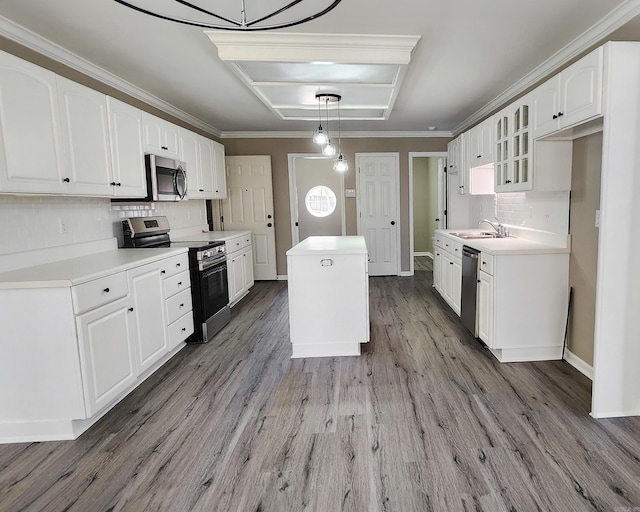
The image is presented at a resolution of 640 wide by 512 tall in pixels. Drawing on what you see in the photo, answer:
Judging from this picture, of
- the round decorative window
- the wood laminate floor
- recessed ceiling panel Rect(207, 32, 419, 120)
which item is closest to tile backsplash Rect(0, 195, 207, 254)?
the wood laminate floor

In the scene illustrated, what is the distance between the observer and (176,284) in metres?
3.16

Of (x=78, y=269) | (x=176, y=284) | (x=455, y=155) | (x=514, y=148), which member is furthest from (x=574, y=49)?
(x=78, y=269)

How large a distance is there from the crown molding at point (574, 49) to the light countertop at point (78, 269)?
11.5 ft

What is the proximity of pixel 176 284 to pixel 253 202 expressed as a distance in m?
3.01

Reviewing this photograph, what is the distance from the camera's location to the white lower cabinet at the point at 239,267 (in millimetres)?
4539

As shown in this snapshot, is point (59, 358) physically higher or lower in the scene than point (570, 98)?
lower

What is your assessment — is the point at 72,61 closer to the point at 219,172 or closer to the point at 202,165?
the point at 202,165

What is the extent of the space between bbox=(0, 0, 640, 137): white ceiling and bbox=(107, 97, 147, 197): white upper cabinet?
16.0 inches

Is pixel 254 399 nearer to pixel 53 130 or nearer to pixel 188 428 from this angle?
pixel 188 428

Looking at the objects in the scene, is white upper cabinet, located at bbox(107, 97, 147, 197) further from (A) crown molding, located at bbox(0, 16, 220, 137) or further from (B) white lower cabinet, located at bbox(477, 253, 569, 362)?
(B) white lower cabinet, located at bbox(477, 253, 569, 362)

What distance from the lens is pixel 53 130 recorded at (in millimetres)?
2291

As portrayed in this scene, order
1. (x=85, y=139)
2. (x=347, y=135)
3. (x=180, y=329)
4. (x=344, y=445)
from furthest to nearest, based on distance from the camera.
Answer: (x=347, y=135), (x=180, y=329), (x=85, y=139), (x=344, y=445)

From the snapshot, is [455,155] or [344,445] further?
[455,155]

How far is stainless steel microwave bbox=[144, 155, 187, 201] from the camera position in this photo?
3348 mm
